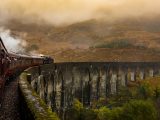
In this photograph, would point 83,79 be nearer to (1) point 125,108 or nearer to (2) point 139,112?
(1) point 125,108

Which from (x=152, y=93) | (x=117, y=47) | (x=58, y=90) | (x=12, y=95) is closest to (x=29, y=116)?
(x=12, y=95)

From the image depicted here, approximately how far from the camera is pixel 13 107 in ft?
40.0

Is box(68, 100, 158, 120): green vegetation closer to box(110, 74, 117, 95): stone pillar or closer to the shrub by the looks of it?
the shrub

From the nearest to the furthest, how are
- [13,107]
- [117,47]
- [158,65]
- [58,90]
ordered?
[13,107] → [58,90] → [158,65] → [117,47]

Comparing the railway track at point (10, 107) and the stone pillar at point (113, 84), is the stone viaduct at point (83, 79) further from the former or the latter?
the railway track at point (10, 107)

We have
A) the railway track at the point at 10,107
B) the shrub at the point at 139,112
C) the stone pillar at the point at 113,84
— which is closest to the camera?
the railway track at the point at 10,107

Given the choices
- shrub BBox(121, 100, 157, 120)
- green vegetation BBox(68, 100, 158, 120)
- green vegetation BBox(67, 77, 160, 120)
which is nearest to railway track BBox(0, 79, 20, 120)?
shrub BBox(121, 100, 157, 120)

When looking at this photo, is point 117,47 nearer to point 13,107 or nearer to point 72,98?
point 72,98

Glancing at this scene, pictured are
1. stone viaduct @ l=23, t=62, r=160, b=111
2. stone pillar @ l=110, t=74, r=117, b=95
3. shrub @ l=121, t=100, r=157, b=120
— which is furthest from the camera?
stone pillar @ l=110, t=74, r=117, b=95

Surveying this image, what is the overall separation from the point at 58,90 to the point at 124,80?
2479 centimetres

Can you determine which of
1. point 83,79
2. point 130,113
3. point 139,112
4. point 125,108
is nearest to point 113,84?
point 83,79

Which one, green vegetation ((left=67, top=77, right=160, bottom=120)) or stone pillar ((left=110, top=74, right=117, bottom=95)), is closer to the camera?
green vegetation ((left=67, top=77, right=160, bottom=120))

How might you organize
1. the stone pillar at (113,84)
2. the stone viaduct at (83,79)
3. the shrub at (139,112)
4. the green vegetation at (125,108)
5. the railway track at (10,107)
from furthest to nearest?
1. the stone pillar at (113,84)
2. the green vegetation at (125,108)
3. the shrub at (139,112)
4. the stone viaduct at (83,79)
5. the railway track at (10,107)

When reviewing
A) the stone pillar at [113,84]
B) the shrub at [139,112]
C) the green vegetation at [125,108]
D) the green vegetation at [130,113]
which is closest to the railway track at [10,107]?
the shrub at [139,112]
